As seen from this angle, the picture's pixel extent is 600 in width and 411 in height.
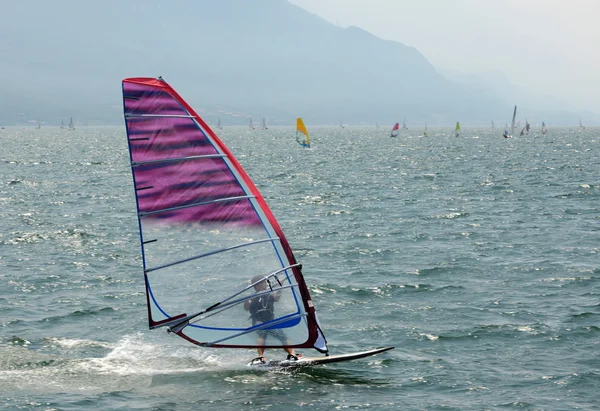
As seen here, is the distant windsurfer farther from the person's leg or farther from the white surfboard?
the white surfboard

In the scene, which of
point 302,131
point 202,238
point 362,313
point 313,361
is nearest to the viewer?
point 202,238

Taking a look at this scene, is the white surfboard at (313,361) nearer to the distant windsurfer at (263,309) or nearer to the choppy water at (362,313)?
the choppy water at (362,313)

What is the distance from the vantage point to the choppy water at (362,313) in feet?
52.3

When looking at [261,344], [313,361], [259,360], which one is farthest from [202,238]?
[313,361]

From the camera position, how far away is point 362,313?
2248 cm

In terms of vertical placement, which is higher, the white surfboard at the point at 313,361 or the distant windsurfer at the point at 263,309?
the distant windsurfer at the point at 263,309

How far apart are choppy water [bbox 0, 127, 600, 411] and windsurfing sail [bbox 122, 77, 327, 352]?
50.3 inches

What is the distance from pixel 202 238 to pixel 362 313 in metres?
8.13

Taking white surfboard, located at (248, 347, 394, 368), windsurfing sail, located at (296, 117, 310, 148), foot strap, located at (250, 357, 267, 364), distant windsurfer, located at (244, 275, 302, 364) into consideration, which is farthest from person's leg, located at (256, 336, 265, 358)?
windsurfing sail, located at (296, 117, 310, 148)

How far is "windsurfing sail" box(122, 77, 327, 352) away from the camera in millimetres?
14781

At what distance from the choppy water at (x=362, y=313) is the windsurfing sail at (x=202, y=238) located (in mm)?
1279

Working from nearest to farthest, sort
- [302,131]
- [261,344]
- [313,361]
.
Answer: [261,344]
[313,361]
[302,131]

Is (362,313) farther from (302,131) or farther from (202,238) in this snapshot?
(302,131)

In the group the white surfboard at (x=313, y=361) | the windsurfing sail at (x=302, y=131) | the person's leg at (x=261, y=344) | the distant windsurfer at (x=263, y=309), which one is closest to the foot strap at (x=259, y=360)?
the white surfboard at (x=313, y=361)
